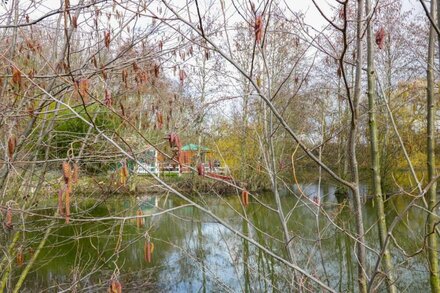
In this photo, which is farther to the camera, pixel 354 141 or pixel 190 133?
pixel 190 133

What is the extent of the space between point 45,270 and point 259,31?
24.7 ft

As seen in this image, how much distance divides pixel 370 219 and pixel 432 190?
8.28 metres

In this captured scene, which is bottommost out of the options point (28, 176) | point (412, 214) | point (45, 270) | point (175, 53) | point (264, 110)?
point (45, 270)

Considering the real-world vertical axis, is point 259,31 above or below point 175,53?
below

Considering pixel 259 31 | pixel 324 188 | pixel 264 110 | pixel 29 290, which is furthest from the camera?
pixel 324 188

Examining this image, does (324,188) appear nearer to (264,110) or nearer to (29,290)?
(29,290)

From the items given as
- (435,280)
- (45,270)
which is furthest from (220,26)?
(45,270)

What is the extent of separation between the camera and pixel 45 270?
24.8 ft

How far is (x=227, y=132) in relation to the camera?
1086cm

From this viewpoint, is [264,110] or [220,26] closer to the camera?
[264,110]

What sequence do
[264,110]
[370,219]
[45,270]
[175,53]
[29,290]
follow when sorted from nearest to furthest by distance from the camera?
[264,110] → [175,53] → [29,290] → [45,270] → [370,219]

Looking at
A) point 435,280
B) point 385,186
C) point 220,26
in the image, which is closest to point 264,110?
point 220,26

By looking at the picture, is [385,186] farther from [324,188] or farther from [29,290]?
[29,290]

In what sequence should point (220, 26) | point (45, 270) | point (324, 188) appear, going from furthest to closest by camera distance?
A: point (324, 188) → point (45, 270) → point (220, 26)
